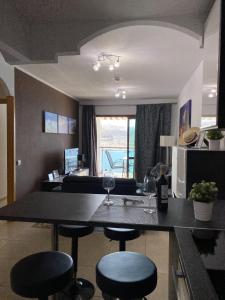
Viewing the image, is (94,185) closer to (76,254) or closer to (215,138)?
(76,254)

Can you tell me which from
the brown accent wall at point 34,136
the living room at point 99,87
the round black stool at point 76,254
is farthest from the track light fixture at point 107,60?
the round black stool at point 76,254

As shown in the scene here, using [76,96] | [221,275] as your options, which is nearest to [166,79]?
[76,96]

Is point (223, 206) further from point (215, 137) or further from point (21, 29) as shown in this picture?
point (21, 29)

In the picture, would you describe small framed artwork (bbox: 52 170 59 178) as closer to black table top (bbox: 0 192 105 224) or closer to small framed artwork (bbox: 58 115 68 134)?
small framed artwork (bbox: 58 115 68 134)

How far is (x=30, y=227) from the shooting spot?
3.67 meters

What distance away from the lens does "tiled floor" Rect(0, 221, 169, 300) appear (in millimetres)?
2405

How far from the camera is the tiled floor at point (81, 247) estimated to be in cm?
241

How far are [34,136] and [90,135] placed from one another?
2916 millimetres

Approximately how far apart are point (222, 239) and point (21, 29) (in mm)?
2294

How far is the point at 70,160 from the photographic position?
20.0ft

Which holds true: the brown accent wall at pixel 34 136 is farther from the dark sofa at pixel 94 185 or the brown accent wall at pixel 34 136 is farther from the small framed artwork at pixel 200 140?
the small framed artwork at pixel 200 140

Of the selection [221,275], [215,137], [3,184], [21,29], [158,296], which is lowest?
[158,296]

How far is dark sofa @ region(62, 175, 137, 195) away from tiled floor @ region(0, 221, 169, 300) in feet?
2.19

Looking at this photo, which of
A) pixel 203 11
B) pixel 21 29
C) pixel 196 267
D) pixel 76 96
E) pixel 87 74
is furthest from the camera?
pixel 76 96
